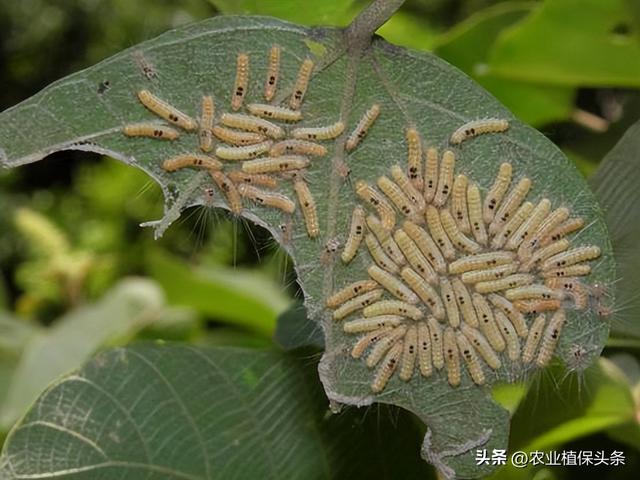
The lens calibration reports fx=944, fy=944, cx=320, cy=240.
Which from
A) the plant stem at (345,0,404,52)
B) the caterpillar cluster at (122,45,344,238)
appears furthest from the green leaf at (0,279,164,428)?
the plant stem at (345,0,404,52)

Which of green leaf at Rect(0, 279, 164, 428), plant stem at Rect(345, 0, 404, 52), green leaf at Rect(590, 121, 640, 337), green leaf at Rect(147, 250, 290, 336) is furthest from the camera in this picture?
green leaf at Rect(147, 250, 290, 336)

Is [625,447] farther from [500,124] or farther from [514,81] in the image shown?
[500,124]

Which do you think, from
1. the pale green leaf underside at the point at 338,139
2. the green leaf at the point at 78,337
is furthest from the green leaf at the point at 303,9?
the green leaf at the point at 78,337

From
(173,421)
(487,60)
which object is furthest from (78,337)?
(487,60)

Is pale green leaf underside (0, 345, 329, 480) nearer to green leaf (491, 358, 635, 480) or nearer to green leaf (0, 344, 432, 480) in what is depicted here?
green leaf (0, 344, 432, 480)

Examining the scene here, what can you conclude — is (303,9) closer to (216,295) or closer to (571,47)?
(571,47)

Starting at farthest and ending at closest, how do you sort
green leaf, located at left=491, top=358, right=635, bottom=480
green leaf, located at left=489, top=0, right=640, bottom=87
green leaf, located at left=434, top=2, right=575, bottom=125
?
green leaf, located at left=434, top=2, right=575, bottom=125
green leaf, located at left=489, top=0, right=640, bottom=87
green leaf, located at left=491, top=358, right=635, bottom=480

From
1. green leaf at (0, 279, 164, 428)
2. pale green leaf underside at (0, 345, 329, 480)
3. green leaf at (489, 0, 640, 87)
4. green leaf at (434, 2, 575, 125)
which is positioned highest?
green leaf at (489, 0, 640, 87)
